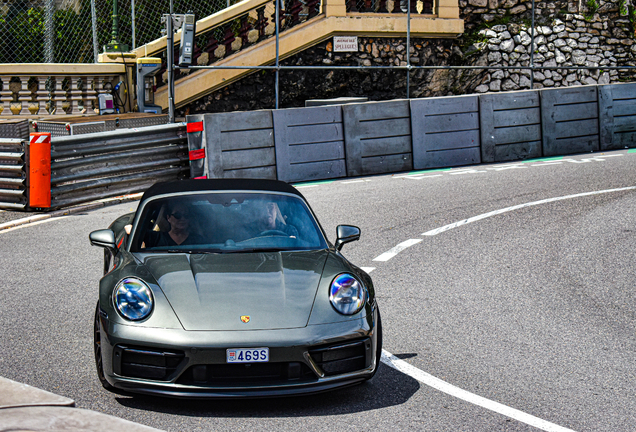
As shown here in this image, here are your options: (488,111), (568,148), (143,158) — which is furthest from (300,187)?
(568,148)

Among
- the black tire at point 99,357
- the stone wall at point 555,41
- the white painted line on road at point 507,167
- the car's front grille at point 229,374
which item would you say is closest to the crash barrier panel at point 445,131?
the white painted line on road at point 507,167

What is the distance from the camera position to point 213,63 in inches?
830

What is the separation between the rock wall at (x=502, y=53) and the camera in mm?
22984

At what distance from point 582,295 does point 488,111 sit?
968 centimetres

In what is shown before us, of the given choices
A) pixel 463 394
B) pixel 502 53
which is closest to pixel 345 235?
pixel 463 394

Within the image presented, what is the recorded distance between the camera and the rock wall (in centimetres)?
2298

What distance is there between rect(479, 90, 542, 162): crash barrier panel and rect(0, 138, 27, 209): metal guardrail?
8.88 meters

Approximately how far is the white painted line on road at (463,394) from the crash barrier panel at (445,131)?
10.7 meters

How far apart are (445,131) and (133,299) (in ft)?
40.3

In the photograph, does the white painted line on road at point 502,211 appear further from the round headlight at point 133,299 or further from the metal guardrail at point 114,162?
the round headlight at point 133,299

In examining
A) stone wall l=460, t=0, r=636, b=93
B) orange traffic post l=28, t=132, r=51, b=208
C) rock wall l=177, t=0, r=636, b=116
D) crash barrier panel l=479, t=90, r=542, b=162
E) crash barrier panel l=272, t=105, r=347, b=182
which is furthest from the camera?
stone wall l=460, t=0, r=636, b=93

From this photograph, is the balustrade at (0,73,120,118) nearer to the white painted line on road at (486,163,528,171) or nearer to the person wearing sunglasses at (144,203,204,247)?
the white painted line on road at (486,163,528,171)

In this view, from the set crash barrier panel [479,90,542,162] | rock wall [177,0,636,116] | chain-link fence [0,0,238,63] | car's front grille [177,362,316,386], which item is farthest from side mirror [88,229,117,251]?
rock wall [177,0,636,116]

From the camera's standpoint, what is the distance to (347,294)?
16.6ft
